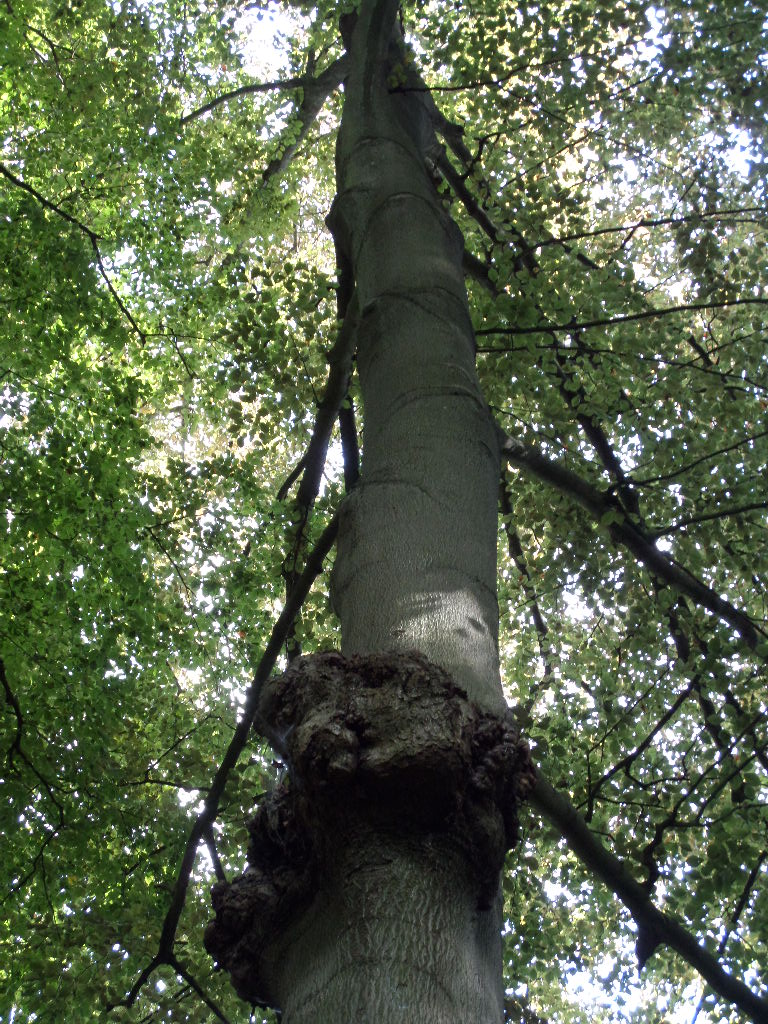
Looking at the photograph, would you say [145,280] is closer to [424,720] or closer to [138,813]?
[138,813]

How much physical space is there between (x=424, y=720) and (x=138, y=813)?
376cm

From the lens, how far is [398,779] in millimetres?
1435

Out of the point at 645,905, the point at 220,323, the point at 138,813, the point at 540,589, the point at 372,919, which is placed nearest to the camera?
the point at 372,919

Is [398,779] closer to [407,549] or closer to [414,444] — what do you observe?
[407,549]

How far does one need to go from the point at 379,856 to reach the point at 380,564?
31.2 inches

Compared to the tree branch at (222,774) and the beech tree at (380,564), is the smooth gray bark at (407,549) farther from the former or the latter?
the tree branch at (222,774)

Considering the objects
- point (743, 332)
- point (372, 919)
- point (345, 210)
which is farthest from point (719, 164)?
point (372, 919)

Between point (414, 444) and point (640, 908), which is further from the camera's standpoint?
point (640, 908)

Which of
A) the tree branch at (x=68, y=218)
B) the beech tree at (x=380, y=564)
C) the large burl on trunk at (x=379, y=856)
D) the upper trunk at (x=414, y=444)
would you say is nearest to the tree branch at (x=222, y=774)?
the beech tree at (x=380, y=564)

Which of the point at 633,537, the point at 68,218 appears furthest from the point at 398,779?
the point at 68,218

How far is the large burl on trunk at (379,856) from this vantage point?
1287 millimetres

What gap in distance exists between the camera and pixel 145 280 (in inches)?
272

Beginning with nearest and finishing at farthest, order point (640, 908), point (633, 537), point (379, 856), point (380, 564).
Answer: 1. point (379, 856)
2. point (380, 564)
3. point (640, 908)
4. point (633, 537)

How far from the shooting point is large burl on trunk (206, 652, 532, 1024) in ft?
4.22
